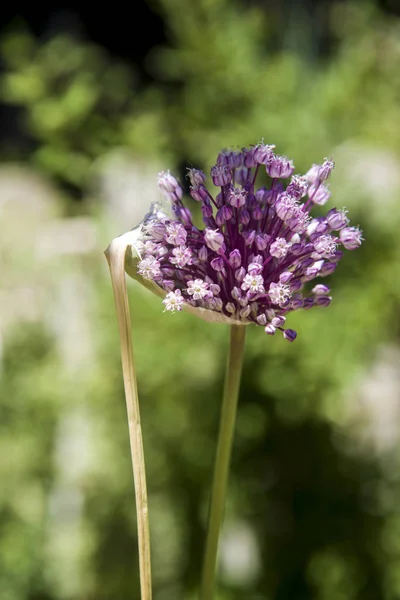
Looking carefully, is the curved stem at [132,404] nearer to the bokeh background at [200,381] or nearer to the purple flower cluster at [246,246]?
the purple flower cluster at [246,246]

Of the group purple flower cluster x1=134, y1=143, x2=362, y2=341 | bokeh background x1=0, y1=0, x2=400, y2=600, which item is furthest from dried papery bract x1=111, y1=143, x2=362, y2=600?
bokeh background x1=0, y1=0, x2=400, y2=600

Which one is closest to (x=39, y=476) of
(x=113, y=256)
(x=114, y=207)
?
(x=114, y=207)

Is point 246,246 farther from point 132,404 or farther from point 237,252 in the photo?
point 132,404

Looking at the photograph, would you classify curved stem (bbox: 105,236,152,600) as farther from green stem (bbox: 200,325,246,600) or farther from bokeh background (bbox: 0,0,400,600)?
bokeh background (bbox: 0,0,400,600)

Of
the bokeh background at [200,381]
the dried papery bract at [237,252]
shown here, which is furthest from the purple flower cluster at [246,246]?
the bokeh background at [200,381]

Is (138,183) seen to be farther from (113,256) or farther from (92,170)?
(113,256)
